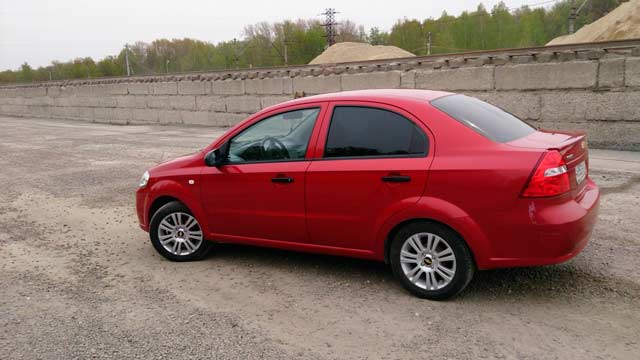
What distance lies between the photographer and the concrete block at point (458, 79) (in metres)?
11.2

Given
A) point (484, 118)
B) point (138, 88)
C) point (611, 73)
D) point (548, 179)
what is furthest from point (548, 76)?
point (138, 88)

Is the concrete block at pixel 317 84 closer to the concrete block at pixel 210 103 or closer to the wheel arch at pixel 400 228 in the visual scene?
the concrete block at pixel 210 103

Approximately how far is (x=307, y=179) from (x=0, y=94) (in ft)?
132

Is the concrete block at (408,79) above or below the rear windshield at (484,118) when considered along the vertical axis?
above

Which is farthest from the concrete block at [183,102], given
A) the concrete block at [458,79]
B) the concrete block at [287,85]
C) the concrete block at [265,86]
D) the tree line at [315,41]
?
the tree line at [315,41]

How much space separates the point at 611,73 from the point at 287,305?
825cm

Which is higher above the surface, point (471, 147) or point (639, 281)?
point (471, 147)

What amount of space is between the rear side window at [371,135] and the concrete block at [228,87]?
13701 millimetres

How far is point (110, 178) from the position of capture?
10016 millimetres

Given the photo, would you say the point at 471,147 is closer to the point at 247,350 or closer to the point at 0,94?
the point at 247,350

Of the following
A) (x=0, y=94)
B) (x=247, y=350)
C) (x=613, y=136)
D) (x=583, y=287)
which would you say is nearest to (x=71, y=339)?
(x=247, y=350)

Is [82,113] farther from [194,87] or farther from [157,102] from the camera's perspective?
[194,87]

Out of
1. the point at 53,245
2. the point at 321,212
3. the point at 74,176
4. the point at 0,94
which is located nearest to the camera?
the point at 321,212

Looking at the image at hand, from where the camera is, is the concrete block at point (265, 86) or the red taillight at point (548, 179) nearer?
the red taillight at point (548, 179)
